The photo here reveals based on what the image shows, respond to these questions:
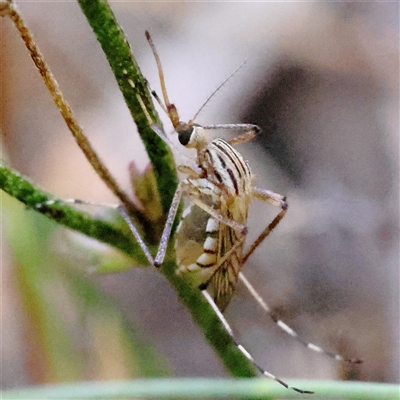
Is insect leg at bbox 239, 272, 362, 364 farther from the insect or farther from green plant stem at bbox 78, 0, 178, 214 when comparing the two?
green plant stem at bbox 78, 0, 178, 214

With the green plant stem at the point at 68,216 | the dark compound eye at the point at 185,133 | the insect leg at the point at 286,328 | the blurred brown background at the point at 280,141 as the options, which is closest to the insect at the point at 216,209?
the dark compound eye at the point at 185,133

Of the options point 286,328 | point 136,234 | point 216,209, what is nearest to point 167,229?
point 136,234

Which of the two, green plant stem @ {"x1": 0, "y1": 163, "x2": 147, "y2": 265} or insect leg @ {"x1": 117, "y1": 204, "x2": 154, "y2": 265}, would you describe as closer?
green plant stem @ {"x1": 0, "y1": 163, "x2": 147, "y2": 265}

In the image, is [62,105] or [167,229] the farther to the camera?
[167,229]

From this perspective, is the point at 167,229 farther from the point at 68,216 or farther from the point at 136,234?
the point at 68,216

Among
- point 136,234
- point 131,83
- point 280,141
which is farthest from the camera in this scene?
point 280,141

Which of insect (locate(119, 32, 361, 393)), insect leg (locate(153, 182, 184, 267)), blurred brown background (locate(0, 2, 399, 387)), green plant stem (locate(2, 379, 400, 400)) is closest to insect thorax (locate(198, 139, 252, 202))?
insect (locate(119, 32, 361, 393))

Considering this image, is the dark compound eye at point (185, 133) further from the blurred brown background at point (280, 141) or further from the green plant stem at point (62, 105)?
the blurred brown background at point (280, 141)

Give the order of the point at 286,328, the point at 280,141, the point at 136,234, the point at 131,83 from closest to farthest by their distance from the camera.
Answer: the point at 131,83 → the point at 136,234 → the point at 286,328 → the point at 280,141

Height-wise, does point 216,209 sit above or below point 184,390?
above

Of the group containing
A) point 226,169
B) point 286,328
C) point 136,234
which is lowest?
point 286,328
